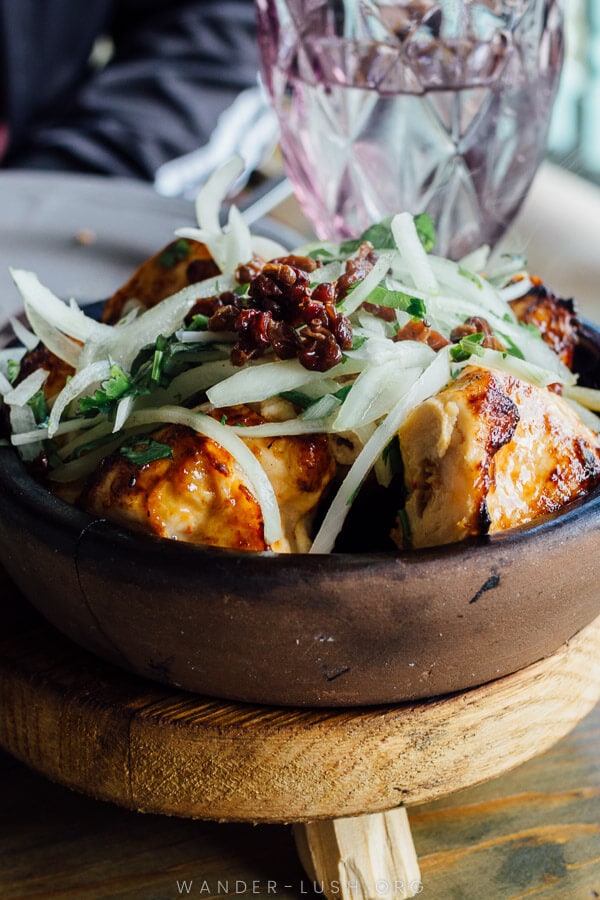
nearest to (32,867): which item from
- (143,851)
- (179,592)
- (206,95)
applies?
(143,851)

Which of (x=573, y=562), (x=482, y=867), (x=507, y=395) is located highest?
(x=507, y=395)

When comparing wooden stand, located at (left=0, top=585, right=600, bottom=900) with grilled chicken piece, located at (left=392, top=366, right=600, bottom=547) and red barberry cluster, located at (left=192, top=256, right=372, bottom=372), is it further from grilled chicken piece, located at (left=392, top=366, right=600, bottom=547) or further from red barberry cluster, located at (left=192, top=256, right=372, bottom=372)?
red barberry cluster, located at (left=192, top=256, right=372, bottom=372)

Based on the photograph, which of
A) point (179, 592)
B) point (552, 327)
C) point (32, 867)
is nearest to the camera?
point (179, 592)

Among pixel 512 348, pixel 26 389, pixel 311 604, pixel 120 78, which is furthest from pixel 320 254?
pixel 120 78

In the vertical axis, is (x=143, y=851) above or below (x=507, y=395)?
below

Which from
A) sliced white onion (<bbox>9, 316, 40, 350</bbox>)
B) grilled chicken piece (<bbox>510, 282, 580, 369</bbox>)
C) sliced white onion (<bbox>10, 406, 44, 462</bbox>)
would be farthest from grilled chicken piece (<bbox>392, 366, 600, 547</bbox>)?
sliced white onion (<bbox>9, 316, 40, 350</bbox>)

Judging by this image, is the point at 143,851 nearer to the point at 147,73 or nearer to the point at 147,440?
the point at 147,440

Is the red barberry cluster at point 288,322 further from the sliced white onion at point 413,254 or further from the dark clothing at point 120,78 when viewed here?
the dark clothing at point 120,78
